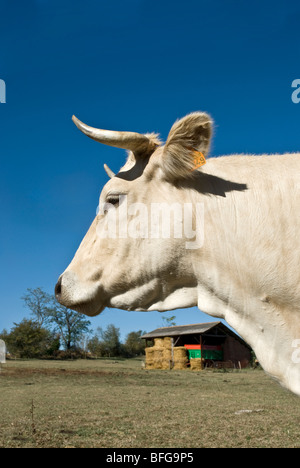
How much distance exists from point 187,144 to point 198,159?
107mm

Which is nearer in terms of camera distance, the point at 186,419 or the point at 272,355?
the point at 272,355

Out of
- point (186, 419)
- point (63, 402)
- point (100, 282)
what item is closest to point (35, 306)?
point (63, 402)

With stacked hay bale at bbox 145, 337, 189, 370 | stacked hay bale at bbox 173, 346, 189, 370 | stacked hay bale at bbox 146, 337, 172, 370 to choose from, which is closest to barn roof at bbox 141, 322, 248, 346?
stacked hay bale at bbox 145, 337, 189, 370

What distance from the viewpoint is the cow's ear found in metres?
2.34

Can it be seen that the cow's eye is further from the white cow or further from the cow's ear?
the cow's ear

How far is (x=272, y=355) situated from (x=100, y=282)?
A: 1.07 m

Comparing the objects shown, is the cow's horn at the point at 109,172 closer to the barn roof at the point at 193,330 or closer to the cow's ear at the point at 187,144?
the cow's ear at the point at 187,144

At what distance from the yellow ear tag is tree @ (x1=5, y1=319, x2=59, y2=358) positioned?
2492 inches

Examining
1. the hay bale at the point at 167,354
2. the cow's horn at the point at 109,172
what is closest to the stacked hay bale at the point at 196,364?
the hay bale at the point at 167,354

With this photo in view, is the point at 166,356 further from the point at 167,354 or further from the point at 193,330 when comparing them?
the point at 193,330

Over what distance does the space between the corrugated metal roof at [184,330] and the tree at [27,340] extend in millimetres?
19067

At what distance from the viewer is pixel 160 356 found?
44.3 metres
